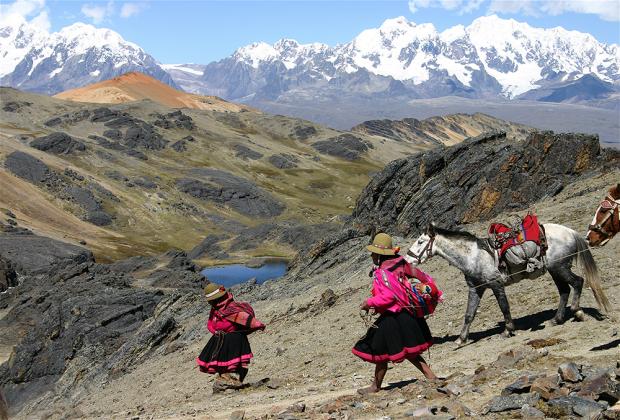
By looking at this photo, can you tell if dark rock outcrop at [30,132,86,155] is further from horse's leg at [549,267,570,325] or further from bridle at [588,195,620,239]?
bridle at [588,195,620,239]

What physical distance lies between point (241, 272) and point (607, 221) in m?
78.7

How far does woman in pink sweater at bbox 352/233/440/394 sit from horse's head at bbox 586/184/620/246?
3.53 m

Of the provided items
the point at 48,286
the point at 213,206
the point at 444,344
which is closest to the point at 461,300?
the point at 444,344

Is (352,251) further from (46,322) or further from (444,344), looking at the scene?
(444,344)

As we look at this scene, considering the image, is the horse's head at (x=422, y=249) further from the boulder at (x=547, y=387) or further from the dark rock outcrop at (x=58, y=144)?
the dark rock outcrop at (x=58, y=144)

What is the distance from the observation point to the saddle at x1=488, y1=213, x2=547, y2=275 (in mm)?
16062

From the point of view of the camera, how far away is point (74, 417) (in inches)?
794

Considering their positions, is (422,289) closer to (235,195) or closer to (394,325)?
(394,325)

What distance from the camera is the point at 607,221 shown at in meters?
13.0

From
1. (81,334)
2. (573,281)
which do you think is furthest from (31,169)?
(573,281)

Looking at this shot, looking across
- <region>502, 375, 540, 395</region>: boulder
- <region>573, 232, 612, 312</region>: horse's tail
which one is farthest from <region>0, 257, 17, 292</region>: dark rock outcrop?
<region>502, 375, 540, 395</region>: boulder

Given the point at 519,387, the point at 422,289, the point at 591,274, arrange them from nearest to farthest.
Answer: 1. the point at 519,387
2. the point at 422,289
3. the point at 591,274

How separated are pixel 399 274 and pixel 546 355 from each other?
3.16 meters

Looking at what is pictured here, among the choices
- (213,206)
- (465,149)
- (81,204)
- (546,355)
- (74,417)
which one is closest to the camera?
(546,355)
